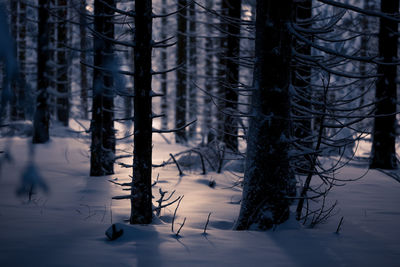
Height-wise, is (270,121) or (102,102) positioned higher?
(102,102)

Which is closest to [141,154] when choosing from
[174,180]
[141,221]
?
[141,221]

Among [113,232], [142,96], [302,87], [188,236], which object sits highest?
[302,87]

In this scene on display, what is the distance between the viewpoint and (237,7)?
10.4 m

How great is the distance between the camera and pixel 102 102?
7867 mm

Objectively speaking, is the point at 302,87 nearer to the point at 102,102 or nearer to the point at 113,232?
the point at 113,232

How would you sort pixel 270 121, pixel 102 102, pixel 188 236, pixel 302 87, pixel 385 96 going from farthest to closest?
pixel 385 96
pixel 102 102
pixel 302 87
pixel 270 121
pixel 188 236

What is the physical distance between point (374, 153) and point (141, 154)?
795 centimetres

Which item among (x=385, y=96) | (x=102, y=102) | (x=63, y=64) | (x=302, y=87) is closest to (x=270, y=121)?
(x=302, y=87)

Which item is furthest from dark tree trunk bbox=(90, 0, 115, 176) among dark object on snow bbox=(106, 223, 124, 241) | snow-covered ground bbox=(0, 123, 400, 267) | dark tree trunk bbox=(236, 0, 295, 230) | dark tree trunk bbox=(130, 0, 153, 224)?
dark object on snow bbox=(106, 223, 124, 241)

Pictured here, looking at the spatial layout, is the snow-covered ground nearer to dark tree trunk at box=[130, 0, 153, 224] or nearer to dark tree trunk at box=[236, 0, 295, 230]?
dark tree trunk at box=[236, 0, 295, 230]

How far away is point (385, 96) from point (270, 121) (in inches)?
269

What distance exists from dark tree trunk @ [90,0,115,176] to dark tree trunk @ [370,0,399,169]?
735 cm

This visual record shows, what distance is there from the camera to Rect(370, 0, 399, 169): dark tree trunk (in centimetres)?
923

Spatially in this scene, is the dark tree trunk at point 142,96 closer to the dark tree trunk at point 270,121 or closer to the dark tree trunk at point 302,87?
the dark tree trunk at point 270,121
